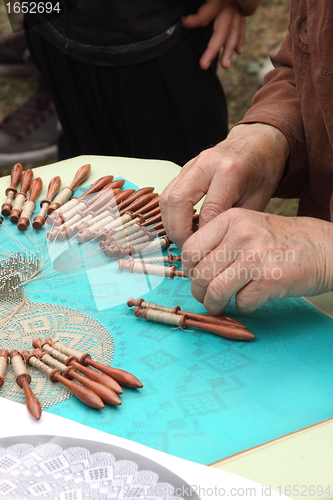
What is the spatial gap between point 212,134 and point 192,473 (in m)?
1.92

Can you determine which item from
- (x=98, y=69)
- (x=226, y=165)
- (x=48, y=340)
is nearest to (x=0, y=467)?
(x=48, y=340)

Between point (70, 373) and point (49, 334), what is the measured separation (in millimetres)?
168

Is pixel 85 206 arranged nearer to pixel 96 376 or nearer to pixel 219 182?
pixel 219 182

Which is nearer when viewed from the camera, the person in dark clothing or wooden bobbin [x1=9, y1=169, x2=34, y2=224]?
wooden bobbin [x1=9, y1=169, x2=34, y2=224]

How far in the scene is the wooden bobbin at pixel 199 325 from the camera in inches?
44.3

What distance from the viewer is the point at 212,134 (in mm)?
2533

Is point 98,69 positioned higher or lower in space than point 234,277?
higher

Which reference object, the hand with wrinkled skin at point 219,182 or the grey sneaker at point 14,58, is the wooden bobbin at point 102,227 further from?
the grey sneaker at point 14,58

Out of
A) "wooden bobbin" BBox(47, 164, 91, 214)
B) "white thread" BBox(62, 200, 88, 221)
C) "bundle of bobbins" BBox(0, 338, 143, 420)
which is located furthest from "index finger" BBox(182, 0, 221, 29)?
"bundle of bobbins" BBox(0, 338, 143, 420)

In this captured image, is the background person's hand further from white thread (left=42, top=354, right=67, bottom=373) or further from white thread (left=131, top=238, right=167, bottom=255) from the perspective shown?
white thread (left=42, top=354, right=67, bottom=373)

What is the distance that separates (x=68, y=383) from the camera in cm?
102

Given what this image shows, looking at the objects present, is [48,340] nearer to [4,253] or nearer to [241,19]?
[4,253]

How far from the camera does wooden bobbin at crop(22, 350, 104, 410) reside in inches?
38.6

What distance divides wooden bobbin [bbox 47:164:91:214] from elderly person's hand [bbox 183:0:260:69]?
0.88 m
